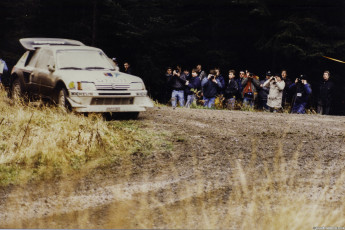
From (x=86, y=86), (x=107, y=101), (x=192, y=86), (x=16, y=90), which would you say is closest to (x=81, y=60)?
(x=86, y=86)

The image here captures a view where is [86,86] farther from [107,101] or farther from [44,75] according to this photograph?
[44,75]

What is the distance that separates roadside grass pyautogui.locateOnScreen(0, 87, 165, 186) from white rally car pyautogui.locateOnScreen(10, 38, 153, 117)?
418 mm

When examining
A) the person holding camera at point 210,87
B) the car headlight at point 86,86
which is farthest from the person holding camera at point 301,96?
the car headlight at point 86,86

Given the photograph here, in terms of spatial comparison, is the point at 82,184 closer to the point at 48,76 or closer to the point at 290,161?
the point at 290,161

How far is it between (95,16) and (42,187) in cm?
1683

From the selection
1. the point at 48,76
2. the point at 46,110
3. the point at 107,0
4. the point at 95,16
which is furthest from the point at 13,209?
the point at 95,16

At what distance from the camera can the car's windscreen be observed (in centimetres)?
995

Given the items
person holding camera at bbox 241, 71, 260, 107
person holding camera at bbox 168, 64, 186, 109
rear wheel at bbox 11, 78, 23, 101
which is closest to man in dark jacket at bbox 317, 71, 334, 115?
person holding camera at bbox 241, 71, 260, 107

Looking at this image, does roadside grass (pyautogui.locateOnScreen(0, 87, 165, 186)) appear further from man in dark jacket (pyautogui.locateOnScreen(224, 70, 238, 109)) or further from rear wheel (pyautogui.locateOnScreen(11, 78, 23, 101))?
man in dark jacket (pyautogui.locateOnScreen(224, 70, 238, 109))

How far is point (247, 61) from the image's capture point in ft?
78.8

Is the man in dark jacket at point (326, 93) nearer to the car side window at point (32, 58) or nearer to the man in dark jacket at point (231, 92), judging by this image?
the man in dark jacket at point (231, 92)

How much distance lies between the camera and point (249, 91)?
49.0 ft

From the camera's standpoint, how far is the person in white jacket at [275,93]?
14.1 m

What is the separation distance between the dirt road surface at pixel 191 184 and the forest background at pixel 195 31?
1234 centimetres
